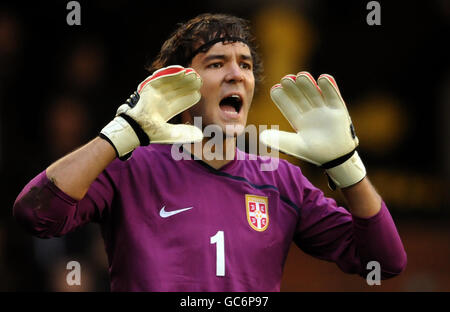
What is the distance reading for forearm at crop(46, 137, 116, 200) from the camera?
2.83m

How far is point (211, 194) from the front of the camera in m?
3.26

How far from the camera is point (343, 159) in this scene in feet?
10.4

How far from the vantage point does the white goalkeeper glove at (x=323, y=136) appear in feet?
10.3

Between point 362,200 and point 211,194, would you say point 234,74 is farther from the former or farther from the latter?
point 362,200

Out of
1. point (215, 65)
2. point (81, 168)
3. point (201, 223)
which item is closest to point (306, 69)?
point (215, 65)

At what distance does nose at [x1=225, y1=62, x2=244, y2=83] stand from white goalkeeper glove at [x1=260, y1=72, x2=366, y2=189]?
0.34 metres

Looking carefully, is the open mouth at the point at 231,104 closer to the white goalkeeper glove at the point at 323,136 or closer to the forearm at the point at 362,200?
the white goalkeeper glove at the point at 323,136

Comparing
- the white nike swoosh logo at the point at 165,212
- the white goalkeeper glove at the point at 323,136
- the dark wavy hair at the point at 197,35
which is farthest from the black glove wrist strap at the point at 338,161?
the dark wavy hair at the point at 197,35

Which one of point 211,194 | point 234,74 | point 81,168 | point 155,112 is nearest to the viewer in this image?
point 81,168

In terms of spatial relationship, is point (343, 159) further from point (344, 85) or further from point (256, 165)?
point (344, 85)

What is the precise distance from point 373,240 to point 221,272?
749 mm

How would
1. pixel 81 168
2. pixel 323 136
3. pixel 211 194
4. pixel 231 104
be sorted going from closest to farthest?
pixel 81 168
pixel 323 136
pixel 211 194
pixel 231 104

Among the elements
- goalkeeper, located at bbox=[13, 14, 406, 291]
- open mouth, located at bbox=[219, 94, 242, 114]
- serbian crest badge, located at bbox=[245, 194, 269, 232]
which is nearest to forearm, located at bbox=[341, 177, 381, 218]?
goalkeeper, located at bbox=[13, 14, 406, 291]

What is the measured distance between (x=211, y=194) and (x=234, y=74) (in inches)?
25.6
